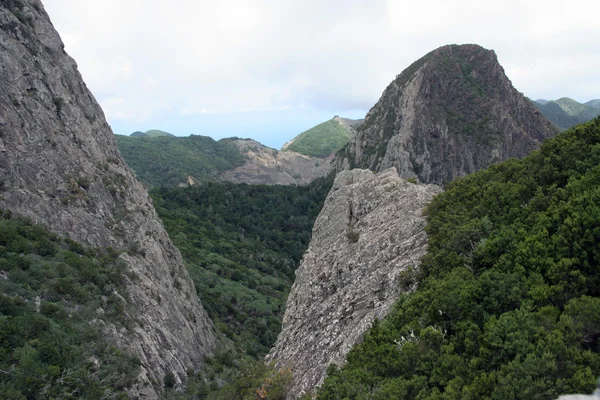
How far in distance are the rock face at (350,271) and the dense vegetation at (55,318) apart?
8.36 m

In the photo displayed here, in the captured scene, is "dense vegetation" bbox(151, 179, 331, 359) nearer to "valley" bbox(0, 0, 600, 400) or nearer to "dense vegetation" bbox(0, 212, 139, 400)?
"valley" bbox(0, 0, 600, 400)

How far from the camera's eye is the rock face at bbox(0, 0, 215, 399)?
2753 cm

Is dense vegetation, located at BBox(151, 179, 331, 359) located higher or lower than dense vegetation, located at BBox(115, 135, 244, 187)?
lower

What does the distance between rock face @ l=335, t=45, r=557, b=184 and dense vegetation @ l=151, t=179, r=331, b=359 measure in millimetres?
21376

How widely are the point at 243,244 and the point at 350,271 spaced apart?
62.0m

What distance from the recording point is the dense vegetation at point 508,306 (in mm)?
8602

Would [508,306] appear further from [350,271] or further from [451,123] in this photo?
[451,123]

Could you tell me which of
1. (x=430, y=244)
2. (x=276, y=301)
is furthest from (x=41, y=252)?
(x=276, y=301)

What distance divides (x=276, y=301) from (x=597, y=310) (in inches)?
1949

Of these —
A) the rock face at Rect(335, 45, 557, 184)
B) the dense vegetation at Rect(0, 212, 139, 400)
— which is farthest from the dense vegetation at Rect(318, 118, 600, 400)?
the rock face at Rect(335, 45, 557, 184)

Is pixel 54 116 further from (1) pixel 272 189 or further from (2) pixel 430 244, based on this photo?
(1) pixel 272 189

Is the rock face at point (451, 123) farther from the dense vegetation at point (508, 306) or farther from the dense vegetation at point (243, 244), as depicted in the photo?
the dense vegetation at point (508, 306)

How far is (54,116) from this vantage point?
34.4m

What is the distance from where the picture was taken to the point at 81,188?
1283 inches
